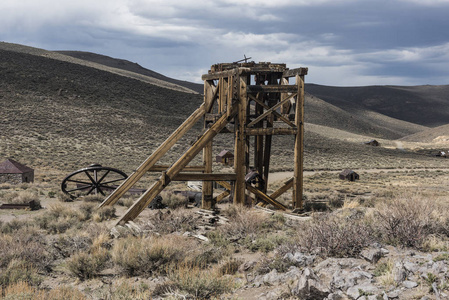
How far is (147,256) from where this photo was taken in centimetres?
639

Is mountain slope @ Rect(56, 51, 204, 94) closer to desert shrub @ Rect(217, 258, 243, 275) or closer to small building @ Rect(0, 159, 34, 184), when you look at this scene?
small building @ Rect(0, 159, 34, 184)

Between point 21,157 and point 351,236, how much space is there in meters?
37.5

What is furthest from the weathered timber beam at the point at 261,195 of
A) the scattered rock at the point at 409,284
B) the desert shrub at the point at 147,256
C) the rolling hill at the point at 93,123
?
the rolling hill at the point at 93,123

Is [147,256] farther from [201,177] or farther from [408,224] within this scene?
[408,224]

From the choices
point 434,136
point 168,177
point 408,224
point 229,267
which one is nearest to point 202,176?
point 168,177

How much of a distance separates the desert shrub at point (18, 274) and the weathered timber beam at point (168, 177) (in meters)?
2.54

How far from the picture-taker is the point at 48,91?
206 ft

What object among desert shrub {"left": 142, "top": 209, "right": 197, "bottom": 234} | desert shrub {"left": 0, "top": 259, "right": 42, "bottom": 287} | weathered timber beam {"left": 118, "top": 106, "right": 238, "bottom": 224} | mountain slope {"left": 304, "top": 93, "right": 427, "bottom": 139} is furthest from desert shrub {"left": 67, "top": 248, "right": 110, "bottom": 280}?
mountain slope {"left": 304, "top": 93, "right": 427, "bottom": 139}

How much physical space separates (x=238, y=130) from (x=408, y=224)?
499cm

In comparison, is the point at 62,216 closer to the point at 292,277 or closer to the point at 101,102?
the point at 292,277

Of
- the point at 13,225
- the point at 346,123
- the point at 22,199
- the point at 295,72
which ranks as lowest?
the point at 346,123

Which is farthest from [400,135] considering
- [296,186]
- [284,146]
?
[296,186]

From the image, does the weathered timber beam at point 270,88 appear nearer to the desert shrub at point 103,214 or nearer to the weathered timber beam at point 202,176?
the weathered timber beam at point 202,176

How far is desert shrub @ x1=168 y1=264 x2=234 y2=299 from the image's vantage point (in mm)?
5312
